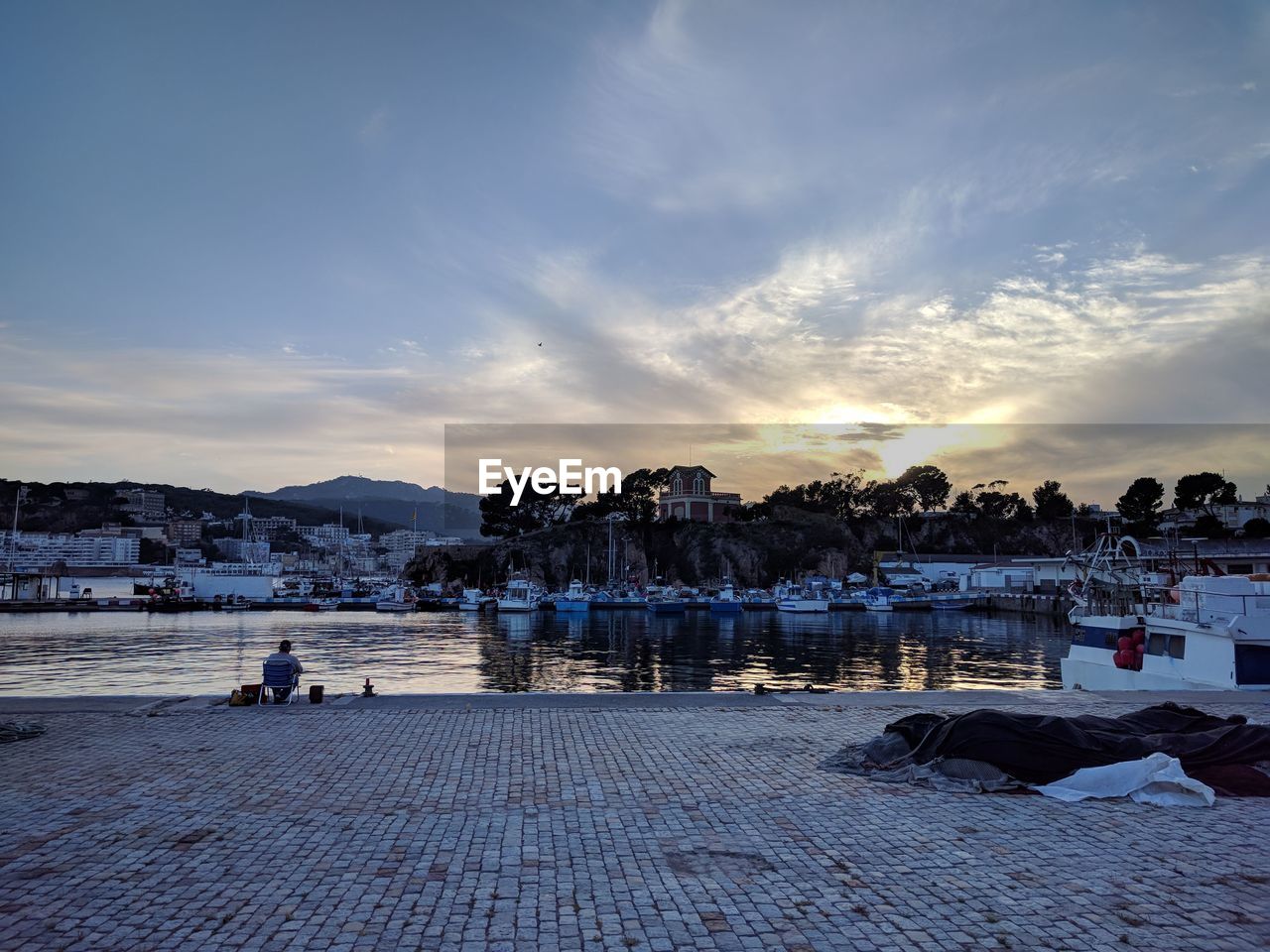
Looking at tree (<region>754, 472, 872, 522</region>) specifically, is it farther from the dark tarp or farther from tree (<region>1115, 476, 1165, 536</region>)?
the dark tarp

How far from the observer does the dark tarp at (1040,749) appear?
415 inches

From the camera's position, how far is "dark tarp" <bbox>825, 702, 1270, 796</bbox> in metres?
10.5

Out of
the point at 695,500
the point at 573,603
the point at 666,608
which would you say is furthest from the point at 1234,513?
the point at 573,603

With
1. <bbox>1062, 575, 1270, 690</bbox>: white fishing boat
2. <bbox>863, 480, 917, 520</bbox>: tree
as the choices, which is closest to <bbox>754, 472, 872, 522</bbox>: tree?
<bbox>863, 480, 917, 520</bbox>: tree

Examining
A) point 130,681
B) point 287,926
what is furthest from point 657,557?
point 287,926

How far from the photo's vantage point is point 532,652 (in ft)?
165

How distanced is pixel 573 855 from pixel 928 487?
160584mm

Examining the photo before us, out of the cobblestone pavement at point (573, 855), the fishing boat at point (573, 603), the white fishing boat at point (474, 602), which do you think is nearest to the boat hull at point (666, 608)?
the fishing boat at point (573, 603)

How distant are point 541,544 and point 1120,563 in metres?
102

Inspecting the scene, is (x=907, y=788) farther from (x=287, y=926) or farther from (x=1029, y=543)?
(x=1029, y=543)

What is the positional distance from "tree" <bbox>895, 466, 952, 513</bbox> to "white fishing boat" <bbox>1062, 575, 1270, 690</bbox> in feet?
447

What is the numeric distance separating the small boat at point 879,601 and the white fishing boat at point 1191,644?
221 ft

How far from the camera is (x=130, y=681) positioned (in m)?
35.3

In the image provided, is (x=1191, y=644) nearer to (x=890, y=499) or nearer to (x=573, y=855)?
(x=573, y=855)
